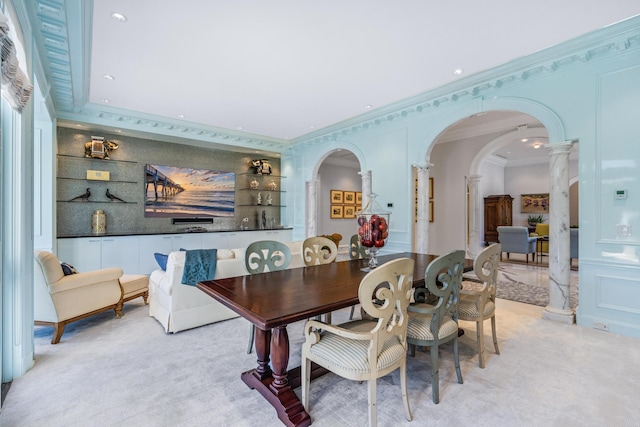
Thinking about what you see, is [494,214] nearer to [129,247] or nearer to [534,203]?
[534,203]

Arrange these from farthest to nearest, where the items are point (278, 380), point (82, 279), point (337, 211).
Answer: point (337, 211)
point (82, 279)
point (278, 380)

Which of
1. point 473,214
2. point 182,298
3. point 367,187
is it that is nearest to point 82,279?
point 182,298

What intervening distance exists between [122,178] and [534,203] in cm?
1128

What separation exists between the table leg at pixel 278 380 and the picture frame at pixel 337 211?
7282mm

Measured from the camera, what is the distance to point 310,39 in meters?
2.97

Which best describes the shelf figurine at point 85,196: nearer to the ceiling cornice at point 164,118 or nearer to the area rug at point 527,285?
the ceiling cornice at point 164,118

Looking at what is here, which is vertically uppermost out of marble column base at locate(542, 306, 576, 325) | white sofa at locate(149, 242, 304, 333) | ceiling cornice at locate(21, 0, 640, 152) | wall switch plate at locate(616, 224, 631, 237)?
ceiling cornice at locate(21, 0, 640, 152)

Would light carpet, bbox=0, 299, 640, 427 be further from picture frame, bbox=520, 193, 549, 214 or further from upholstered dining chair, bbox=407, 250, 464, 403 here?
picture frame, bbox=520, 193, 549, 214

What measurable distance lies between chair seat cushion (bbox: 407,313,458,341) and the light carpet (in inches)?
15.5

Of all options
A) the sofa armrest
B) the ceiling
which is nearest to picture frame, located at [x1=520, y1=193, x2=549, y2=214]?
the ceiling

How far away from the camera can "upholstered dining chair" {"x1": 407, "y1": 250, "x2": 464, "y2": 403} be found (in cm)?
191

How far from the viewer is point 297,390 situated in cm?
205

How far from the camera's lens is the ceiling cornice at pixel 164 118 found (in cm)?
257

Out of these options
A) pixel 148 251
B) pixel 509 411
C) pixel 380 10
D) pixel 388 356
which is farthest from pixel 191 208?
pixel 509 411
